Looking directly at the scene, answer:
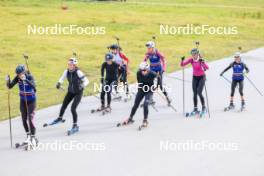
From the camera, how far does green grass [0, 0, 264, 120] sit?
2686 cm

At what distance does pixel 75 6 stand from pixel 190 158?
40.1 metres

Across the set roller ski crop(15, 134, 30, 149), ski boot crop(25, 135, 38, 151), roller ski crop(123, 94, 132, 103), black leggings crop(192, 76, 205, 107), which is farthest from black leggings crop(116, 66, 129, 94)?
roller ski crop(15, 134, 30, 149)

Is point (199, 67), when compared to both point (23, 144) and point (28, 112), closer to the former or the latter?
point (28, 112)

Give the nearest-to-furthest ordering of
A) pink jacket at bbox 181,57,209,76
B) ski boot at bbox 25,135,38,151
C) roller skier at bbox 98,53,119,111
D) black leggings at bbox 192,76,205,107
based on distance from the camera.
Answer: ski boot at bbox 25,135,38,151 → pink jacket at bbox 181,57,209,76 → black leggings at bbox 192,76,205,107 → roller skier at bbox 98,53,119,111

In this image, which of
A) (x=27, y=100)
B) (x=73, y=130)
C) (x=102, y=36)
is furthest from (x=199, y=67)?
(x=102, y=36)

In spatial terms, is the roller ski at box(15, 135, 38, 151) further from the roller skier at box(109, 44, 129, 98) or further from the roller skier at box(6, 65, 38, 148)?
the roller skier at box(109, 44, 129, 98)

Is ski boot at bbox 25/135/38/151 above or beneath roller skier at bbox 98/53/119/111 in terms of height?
beneath

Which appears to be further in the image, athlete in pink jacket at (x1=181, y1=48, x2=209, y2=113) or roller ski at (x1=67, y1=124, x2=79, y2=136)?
athlete in pink jacket at (x1=181, y1=48, x2=209, y2=113)

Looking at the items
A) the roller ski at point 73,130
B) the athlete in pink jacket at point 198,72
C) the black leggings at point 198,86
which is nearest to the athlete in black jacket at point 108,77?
the roller ski at point 73,130

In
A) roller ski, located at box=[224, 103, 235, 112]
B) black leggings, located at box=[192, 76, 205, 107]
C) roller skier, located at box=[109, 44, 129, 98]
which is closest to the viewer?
black leggings, located at box=[192, 76, 205, 107]

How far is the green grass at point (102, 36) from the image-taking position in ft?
88.1

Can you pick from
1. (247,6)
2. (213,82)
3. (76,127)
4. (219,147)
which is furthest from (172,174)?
(247,6)

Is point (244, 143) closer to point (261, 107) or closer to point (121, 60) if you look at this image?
point (261, 107)

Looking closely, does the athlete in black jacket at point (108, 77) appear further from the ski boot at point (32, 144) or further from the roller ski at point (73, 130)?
the ski boot at point (32, 144)
